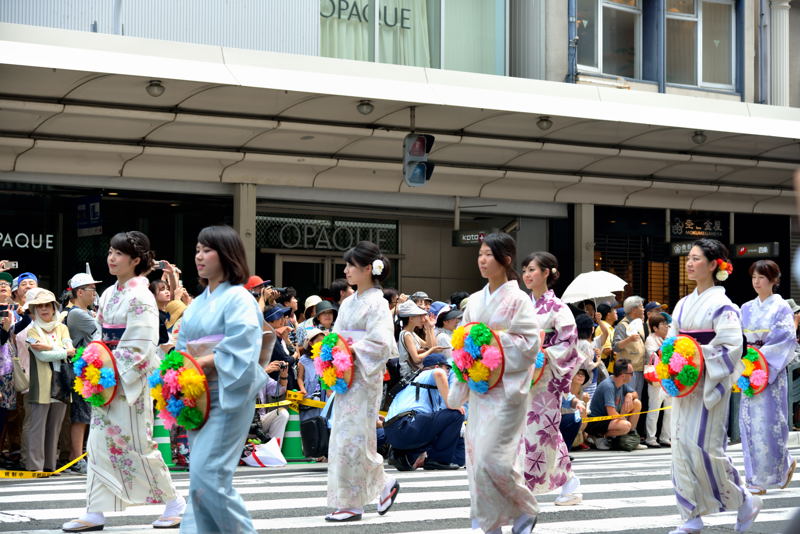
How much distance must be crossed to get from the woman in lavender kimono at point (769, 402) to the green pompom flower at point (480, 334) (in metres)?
3.79

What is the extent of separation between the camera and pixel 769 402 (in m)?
9.82

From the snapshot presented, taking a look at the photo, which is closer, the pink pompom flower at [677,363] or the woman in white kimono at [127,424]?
the woman in white kimono at [127,424]

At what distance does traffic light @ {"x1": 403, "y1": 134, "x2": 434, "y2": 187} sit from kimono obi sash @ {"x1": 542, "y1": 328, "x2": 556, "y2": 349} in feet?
27.1

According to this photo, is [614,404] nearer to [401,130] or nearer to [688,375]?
[401,130]

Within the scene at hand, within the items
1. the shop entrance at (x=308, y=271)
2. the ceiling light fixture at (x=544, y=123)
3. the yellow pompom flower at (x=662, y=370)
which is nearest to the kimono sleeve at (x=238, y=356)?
the yellow pompom flower at (x=662, y=370)

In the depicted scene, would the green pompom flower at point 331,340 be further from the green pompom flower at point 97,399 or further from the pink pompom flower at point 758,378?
the pink pompom flower at point 758,378

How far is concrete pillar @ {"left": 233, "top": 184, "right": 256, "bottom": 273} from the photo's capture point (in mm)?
17516

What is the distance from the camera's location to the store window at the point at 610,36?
66.0 ft

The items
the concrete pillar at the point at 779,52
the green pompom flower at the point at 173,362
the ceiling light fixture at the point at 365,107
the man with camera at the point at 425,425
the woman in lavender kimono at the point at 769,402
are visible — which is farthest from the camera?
the concrete pillar at the point at 779,52

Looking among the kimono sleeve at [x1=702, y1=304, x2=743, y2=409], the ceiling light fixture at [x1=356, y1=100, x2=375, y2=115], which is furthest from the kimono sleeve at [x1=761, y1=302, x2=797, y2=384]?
the ceiling light fixture at [x1=356, y1=100, x2=375, y2=115]

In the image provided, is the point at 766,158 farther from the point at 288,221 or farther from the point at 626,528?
the point at 626,528

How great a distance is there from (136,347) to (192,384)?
1.71m

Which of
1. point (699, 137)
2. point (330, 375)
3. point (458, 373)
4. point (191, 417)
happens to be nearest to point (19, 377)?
point (330, 375)

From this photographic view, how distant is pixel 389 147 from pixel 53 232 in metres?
4.87
